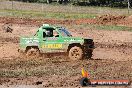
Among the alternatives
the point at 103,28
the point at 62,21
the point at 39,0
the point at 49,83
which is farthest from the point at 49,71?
the point at 39,0

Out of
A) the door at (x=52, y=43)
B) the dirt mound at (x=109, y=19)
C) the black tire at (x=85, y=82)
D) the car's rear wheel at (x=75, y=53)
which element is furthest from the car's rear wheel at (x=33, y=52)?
the dirt mound at (x=109, y=19)

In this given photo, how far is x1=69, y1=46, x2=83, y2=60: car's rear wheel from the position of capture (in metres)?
22.1

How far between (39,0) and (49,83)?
2420 inches

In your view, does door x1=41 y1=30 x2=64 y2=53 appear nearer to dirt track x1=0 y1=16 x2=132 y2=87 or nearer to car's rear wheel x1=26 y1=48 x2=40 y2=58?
car's rear wheel x1=26 y1=48 x2=40 y2=58

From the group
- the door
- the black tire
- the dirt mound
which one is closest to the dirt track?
the black tire

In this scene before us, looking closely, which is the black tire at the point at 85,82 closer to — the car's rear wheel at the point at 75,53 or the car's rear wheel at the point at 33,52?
the car's rear wheel at the point at 75,53

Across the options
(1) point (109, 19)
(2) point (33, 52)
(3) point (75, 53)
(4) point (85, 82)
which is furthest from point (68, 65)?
(1) point (109, 19)

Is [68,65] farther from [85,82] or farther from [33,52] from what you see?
[85,82]

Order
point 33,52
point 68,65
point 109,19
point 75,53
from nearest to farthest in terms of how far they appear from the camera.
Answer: point 68,65 < point 75,53 < point 33,52 < point 109,19

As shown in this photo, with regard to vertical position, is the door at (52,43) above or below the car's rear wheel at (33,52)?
above

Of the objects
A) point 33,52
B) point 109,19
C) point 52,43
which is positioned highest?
point 52,43

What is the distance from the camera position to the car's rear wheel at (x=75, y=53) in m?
22.1

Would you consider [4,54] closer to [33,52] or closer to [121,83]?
[33,52]

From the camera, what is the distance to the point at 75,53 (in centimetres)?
2223
